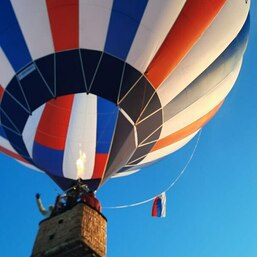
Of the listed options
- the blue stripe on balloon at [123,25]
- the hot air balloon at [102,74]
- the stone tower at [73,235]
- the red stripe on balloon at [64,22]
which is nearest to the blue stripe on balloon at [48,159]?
the hot air balloon at [102,74]

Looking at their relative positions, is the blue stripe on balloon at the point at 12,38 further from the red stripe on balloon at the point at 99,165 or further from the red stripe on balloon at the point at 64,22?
the red stripe on balloon at the point at 99,165

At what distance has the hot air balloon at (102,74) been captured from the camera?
28.6ft

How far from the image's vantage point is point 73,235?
25.4 feet

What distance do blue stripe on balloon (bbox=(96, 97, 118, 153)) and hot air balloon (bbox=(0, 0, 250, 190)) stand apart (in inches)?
0.9

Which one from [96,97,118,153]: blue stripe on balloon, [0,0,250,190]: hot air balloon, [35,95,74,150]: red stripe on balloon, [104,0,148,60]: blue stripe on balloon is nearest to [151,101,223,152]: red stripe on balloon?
[0,0,250,190]: hot air balloon

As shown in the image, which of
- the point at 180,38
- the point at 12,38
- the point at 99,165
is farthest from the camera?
the point at 99,165

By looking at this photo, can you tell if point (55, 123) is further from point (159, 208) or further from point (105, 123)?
point (159, 208)

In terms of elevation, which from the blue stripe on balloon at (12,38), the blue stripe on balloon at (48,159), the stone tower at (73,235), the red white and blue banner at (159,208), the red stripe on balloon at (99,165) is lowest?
the stone tower at (73,235)

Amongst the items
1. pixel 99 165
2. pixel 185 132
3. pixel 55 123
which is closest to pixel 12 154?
pixel 55 123

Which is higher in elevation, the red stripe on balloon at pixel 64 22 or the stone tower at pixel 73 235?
the red stripe on balloon at pixel 64 22

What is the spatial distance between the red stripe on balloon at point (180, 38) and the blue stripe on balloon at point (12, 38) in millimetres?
2492

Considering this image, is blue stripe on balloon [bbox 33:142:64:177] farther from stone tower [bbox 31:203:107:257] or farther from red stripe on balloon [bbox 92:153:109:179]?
stone tower [bbox 31:203:107:257]

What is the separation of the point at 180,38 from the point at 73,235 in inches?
178

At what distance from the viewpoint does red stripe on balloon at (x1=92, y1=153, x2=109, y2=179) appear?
964cm
